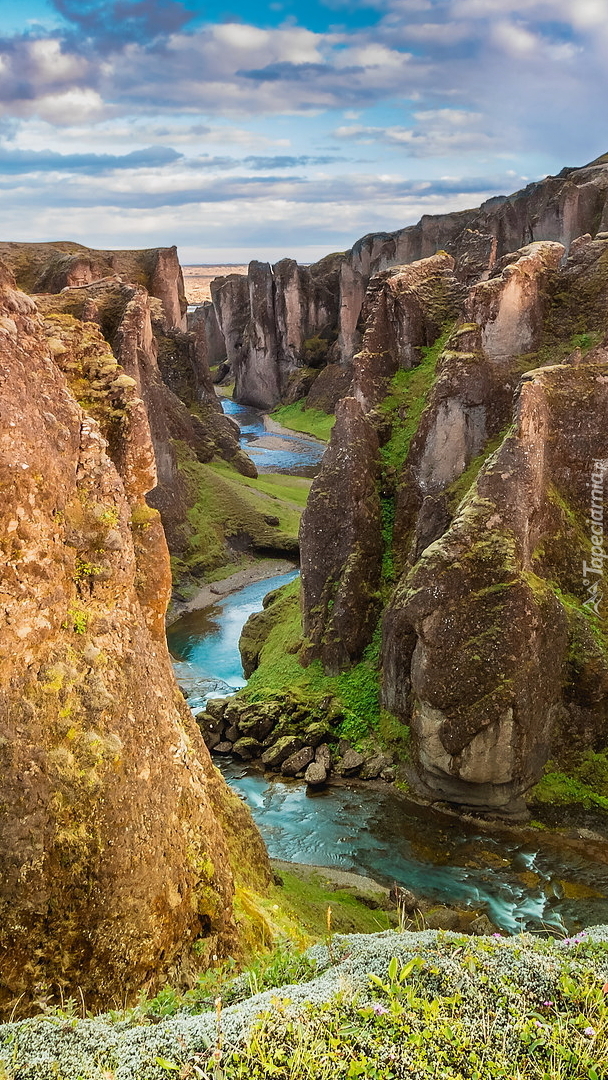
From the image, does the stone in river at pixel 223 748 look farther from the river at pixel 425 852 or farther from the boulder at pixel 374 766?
the boulder at pixel 374 766

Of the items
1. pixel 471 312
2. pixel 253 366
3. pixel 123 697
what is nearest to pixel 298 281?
pixel 253 366

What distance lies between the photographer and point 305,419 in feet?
302

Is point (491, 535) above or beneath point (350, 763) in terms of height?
above

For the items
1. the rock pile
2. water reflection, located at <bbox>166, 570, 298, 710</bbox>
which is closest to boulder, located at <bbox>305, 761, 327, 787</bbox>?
the rock pile

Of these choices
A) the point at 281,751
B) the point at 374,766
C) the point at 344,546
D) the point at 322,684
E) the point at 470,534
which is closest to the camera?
the point at 470,534

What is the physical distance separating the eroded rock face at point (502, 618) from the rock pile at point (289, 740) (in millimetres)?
2782

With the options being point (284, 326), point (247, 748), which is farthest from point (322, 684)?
point (284, 326)

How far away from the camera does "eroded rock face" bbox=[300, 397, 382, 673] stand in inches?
1160

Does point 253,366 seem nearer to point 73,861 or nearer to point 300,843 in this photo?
point 300,843

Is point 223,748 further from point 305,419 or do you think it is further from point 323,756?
point 305,419

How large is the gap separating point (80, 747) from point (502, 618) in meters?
15.1

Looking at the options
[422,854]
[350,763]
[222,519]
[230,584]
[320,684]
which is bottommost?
[422,854]

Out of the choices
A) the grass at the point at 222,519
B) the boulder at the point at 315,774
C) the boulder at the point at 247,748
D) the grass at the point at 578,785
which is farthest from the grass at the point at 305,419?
the grass at the point at 578,785

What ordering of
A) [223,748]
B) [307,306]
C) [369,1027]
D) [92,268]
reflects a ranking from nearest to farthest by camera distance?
[369,1027] < [223,748] < [92,268] < [307,306]
